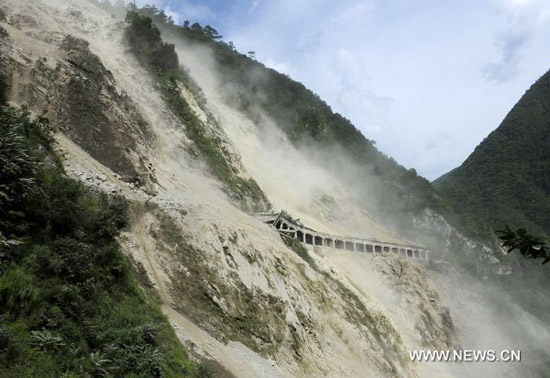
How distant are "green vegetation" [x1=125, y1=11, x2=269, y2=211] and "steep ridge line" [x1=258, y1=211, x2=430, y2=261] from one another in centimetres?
227

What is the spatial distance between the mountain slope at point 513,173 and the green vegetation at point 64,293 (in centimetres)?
7646

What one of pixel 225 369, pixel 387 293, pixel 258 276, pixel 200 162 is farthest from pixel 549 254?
pixel 387 293

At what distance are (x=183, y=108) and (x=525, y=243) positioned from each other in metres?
42.1

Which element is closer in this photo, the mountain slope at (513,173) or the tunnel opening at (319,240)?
the tunnel opening at (319,240)

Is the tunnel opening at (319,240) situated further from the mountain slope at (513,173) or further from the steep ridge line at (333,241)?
the mountain slope at (513,173)

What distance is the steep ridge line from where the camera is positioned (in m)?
42.4

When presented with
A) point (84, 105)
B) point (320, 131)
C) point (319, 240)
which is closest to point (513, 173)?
point (320, 131)

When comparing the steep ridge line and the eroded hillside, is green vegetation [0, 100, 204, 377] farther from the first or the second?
the steep ridge line

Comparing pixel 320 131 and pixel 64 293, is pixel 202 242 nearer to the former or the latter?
pixel 64 293

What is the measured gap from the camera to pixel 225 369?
677 inches

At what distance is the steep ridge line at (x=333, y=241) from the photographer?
139ft

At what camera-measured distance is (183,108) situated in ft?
148

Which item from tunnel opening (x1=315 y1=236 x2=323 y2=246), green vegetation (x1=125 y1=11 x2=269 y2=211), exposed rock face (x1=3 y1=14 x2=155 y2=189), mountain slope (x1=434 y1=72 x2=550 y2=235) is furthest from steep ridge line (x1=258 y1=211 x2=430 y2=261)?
mountain slope (x1=434 y1=72 x2=550 y2=235)

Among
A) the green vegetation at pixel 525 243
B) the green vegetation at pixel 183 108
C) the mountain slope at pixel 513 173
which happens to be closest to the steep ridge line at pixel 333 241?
the green vegetation at pixel 183 108
